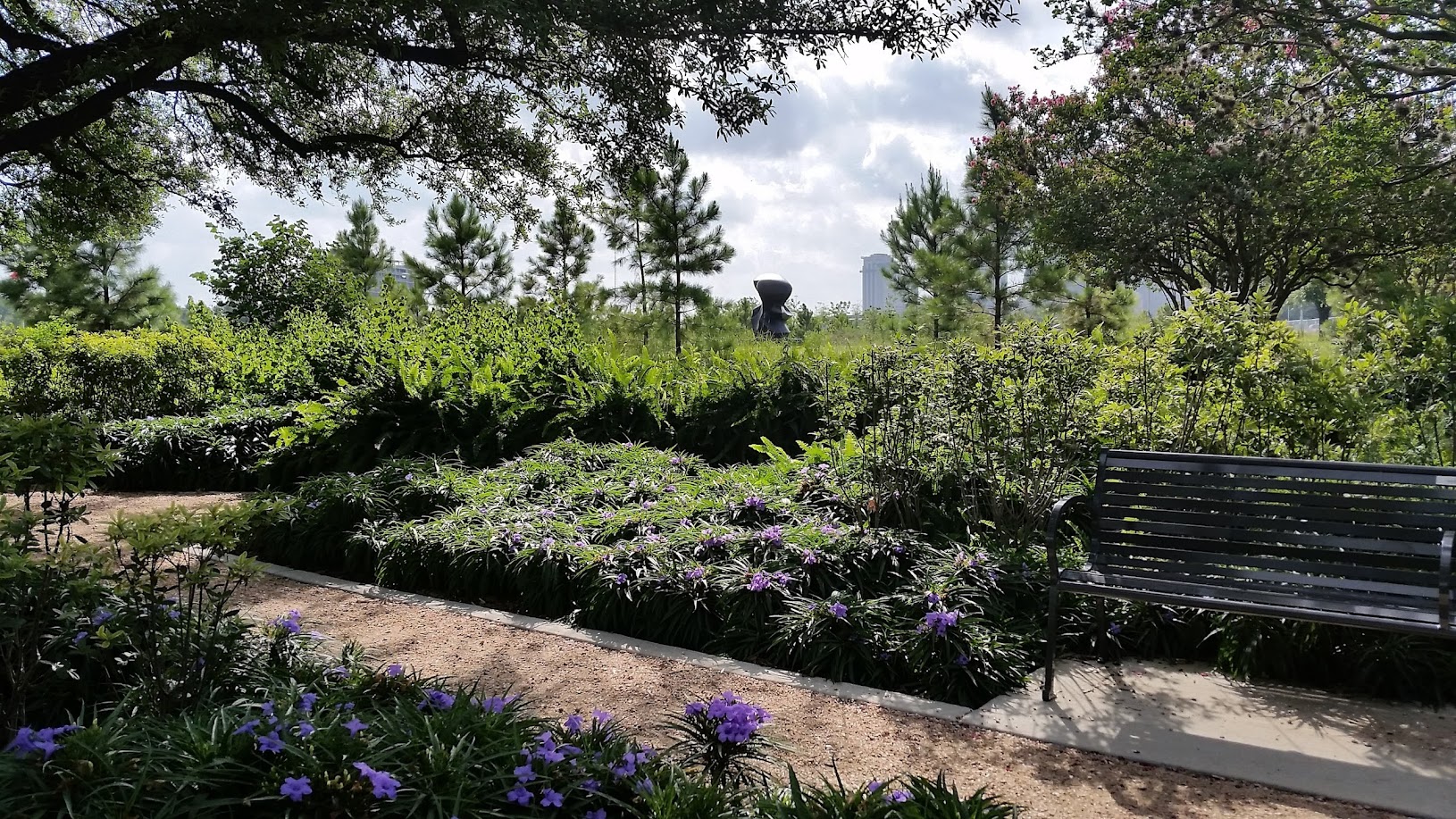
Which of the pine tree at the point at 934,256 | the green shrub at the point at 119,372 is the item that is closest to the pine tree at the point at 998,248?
Answer: the pine tree at the point at 934,256

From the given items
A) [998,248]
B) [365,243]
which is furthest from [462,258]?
[998,248]

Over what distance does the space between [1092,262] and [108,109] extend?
51.0 ft

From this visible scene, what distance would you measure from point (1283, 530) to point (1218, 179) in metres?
11.1

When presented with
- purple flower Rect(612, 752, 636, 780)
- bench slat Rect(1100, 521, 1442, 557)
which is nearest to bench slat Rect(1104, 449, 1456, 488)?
bench slat Rect(1100, 521, 1442, 557)

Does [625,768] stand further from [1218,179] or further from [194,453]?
[1218,179]

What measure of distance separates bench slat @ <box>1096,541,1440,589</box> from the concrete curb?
A: 102cm

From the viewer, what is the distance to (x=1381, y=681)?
324 cm

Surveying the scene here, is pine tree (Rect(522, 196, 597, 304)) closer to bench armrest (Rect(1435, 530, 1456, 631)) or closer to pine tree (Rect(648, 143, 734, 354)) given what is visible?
pine tree (Rect(648, 143, 734, 354))

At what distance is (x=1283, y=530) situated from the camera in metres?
3.30

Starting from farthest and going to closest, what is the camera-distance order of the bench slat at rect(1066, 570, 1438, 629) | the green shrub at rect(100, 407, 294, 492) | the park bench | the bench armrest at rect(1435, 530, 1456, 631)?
the green shrub at rect(100, 407, 294, 492), the park bench, the bench slat at rect(1066, 570, 1438, 629), the bench armrest at rect(1435, 530, 1456, 631)

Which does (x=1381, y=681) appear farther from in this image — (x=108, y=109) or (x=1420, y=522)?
(x=108, y=109)

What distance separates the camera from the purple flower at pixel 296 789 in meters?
1.72

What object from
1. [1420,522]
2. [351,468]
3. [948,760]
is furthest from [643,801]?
[351,468]

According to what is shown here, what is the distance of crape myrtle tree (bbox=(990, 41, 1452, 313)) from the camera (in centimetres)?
1099
